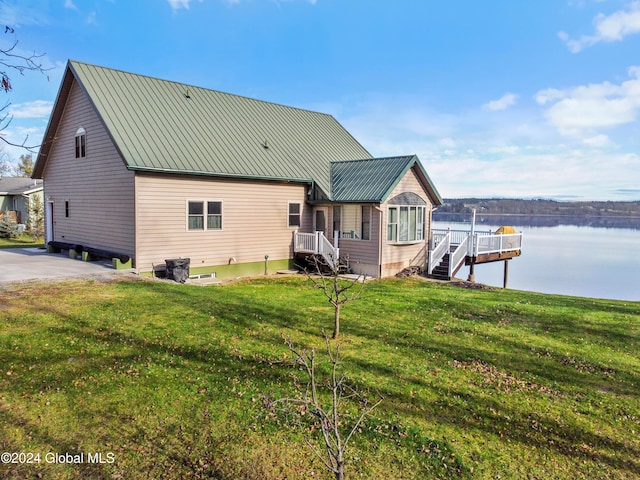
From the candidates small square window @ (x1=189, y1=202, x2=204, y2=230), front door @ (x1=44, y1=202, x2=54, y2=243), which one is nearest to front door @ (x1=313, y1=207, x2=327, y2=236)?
small square window @ (x1=189, y1=202, x2=204, y2=230)

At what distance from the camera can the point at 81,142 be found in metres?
17.0

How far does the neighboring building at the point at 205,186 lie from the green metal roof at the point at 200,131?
59mm

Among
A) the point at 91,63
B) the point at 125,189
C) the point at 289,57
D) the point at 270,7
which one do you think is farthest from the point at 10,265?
the point at 289,57

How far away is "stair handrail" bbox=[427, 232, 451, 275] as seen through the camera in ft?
62.5

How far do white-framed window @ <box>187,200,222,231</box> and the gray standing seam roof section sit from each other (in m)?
1.20

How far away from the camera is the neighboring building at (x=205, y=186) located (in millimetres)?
14648

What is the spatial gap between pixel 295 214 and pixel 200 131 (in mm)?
5250

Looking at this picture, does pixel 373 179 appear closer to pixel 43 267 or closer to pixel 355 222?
pixel 355 222

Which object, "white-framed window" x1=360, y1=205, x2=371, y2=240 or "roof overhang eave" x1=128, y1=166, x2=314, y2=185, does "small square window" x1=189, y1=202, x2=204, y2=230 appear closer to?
"roof overhang eave" x1=128, y1=166, x2=314, y2=185

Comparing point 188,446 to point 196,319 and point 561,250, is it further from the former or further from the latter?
point 561,250

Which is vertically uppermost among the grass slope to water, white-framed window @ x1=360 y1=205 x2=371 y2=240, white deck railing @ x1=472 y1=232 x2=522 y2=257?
white-framed window @ x1=360 y1=205 x2=371 y2=240

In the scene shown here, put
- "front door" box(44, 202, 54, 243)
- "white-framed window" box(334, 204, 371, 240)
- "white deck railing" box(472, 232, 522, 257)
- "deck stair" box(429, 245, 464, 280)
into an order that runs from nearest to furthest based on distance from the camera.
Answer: "white-framed window" box(334, 204, 371, 240) → "deck stair" box(429, 245, 464, 280) → "front door" box(44, 202, 54, 243) → "white deck railing" box(472, 232, 522, 257)

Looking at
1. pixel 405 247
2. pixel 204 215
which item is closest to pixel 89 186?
pixel 204 215

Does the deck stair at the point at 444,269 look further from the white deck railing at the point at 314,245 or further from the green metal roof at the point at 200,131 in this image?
the green metal roof at the point at 200,131
